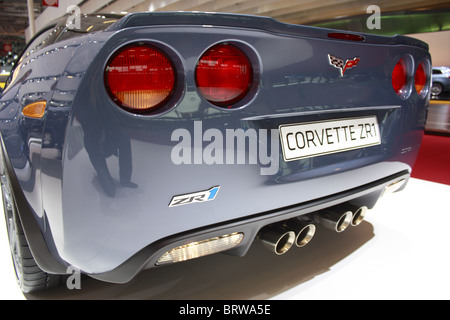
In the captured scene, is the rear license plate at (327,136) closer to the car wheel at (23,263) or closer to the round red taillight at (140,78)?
the round red taillight at (140,78)

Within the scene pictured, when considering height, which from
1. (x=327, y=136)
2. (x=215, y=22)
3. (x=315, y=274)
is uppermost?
(x=215, y=22)

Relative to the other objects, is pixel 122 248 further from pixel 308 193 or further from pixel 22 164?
pixel 308 193

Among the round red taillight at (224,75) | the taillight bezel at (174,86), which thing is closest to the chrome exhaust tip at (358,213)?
the round red taillight at (224,75)

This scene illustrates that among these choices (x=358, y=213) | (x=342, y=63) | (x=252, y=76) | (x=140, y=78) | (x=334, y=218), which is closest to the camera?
(x=140, y=78)

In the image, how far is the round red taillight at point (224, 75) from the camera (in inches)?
37.2

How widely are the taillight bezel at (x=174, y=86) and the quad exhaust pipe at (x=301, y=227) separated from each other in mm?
625

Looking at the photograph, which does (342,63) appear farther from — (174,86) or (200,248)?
(200,248)

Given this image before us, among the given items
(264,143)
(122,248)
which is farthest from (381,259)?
(122,248)

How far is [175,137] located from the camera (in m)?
0.90

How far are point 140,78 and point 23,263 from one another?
83 cm

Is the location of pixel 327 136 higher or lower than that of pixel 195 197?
higher

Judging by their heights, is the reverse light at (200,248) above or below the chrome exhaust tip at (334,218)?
above

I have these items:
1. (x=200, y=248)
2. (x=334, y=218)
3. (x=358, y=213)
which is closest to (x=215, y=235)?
(x=200, y=248)

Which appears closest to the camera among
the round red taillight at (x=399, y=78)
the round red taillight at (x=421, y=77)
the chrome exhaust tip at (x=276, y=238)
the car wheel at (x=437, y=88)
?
the chrome exhaust tip at (x=276, y=238)
